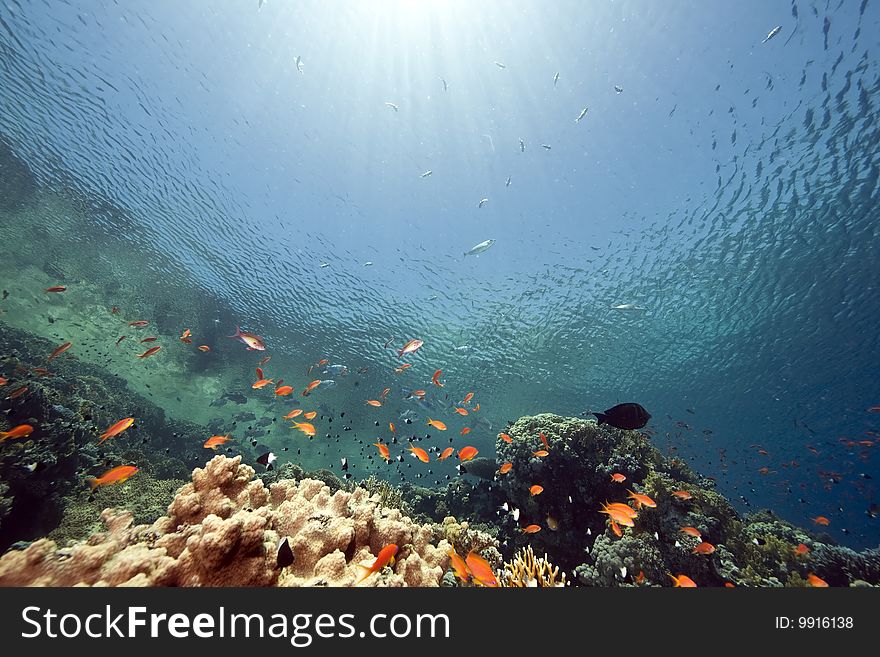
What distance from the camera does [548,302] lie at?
22453 millimetres

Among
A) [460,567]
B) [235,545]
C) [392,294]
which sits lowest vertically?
[460,567]

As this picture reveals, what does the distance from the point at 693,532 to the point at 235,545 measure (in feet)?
24.8

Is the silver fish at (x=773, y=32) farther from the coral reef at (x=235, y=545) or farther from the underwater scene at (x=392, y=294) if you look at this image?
the coral reef at (x=235, y=545)

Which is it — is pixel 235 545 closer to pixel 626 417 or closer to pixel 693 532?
pixel 626 417

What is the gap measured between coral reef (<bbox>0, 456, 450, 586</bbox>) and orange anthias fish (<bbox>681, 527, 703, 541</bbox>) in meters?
4.92

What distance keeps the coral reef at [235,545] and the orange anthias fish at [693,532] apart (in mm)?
4918

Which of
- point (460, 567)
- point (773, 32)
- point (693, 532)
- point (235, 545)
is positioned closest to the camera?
point (235, 545)

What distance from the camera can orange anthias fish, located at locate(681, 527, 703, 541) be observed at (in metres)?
6.04

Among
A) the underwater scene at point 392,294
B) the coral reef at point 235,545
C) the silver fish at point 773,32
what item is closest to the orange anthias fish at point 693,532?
the underwater scene at point 392,294

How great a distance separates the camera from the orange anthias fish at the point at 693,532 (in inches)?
238

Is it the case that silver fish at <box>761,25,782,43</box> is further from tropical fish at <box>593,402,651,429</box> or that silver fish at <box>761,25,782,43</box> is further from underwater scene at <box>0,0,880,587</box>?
tropical fish at <box>593,402,651,429</box>

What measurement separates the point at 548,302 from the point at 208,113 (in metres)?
20.8

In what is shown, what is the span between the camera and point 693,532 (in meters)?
6.02

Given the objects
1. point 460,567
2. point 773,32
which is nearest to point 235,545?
point 460,567
